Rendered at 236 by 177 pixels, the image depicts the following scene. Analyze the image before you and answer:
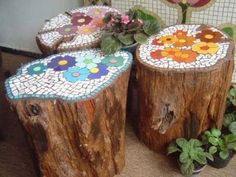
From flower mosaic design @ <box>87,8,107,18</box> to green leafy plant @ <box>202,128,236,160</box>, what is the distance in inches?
36.1

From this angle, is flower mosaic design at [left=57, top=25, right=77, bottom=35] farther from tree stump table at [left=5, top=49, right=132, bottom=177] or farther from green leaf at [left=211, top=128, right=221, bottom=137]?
green leaf at [left=211, top=128, right=221, bottom=137]

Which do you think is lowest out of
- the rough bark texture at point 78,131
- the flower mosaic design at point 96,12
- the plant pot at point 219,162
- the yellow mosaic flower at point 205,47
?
the plant pot at point 219,162

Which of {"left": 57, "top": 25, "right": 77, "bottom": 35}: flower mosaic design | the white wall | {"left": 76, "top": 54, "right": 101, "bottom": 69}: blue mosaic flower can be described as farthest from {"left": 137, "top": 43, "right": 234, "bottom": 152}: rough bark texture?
the white wall

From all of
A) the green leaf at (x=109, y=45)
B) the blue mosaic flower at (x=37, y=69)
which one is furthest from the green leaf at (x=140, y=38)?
the blue mosaic flower at (x=37, y=69)

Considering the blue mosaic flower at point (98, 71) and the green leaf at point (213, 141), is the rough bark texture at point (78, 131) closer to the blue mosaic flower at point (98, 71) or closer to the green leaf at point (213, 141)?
the blue mosaic flower at point (98, 71)

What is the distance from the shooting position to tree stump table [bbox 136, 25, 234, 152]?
1376 millimetres

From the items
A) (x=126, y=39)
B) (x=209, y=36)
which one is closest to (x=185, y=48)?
(x=209, y=36)

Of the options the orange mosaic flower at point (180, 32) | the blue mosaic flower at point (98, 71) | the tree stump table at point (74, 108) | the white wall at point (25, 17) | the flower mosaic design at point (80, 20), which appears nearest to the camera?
the tree stump table at point (74, 108)

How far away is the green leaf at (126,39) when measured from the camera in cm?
150

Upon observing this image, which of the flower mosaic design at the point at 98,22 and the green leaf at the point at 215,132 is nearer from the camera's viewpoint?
the green leaf at the point at 215,132

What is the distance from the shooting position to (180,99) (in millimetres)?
1447

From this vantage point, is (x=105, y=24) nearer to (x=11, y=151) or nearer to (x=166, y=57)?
(x=166, y=57)

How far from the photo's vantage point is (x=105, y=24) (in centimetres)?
169

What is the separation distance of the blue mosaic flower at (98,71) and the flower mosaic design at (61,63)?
12cm
